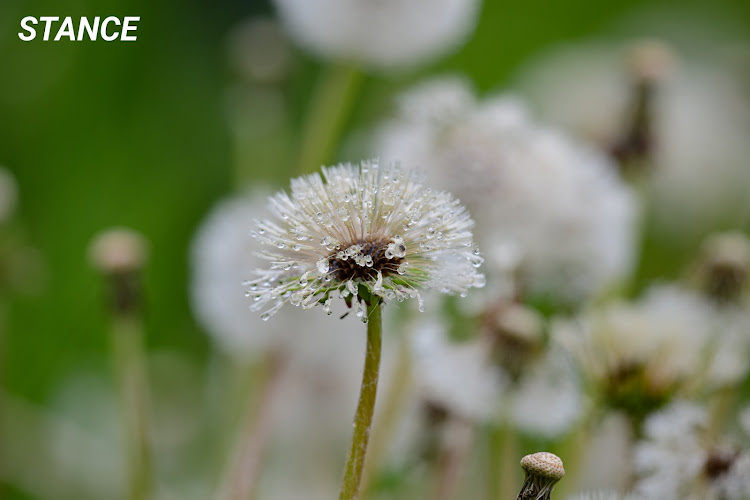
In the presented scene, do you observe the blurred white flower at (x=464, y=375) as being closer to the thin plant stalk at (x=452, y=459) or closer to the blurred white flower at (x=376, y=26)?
the thin plant stalk at (x=452, y=459)

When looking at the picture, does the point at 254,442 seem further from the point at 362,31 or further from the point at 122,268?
the point at 362,31

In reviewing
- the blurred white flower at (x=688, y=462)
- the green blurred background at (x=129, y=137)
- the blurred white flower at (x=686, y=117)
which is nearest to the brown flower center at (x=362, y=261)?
the blurred white flower at (x=688, y=462)

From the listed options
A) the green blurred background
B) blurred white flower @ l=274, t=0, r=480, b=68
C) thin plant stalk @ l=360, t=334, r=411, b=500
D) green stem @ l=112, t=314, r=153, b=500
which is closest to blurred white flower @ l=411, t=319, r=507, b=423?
thin plant stalk @ l=360, t=334, r=411, b=500

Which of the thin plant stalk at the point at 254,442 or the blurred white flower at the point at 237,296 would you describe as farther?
the blurred white flower at the point at 237,296

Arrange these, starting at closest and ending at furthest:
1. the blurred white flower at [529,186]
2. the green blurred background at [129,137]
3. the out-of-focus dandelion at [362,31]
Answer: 1. the blurred white flower at [529,186]
2. the out-of-focus dandelion at [362,31]
3. the green blurred background at [129,137]

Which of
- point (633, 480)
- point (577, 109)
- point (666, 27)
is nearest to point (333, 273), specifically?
point (633, 480)

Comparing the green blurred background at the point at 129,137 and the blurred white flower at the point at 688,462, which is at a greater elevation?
the green blurred background at the point at 129,137

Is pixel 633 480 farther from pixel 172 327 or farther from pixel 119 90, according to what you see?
pixel 119 90
